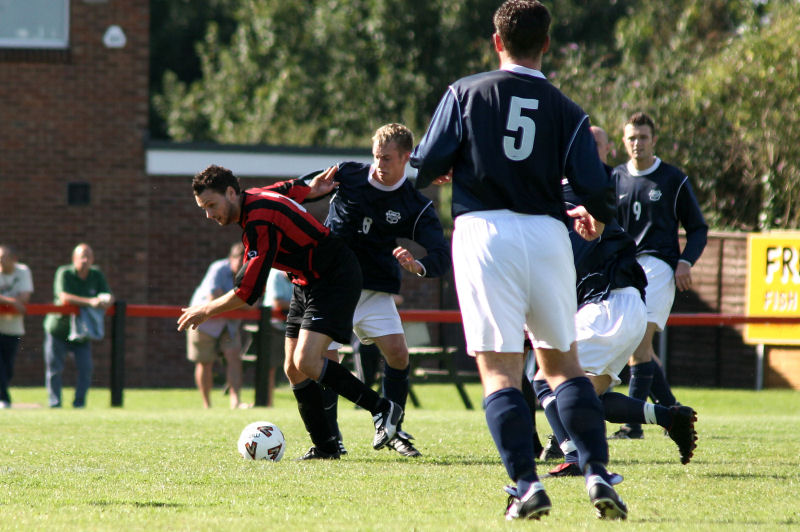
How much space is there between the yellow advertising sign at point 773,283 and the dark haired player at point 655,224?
332 inches

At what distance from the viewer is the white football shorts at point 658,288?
8.38 metres

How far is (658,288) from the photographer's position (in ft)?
27.6

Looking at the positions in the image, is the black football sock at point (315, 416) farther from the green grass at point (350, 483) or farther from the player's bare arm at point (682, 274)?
the player's bare arm at point (682, 274)

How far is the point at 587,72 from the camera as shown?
2520 cm

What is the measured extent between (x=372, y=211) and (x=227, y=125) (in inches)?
1078

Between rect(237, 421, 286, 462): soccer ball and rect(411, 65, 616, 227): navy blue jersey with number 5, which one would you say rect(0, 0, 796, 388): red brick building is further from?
rect(411, 65, 616, 227): navy blue jersey with number 5

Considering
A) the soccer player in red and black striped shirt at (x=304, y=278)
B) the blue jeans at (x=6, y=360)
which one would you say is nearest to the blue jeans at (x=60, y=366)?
the blue jeans at (x=6, y=360)

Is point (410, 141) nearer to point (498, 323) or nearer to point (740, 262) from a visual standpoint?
point (498, 323)

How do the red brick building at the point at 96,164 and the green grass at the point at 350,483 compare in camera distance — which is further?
the red brick building at the point at 96,164

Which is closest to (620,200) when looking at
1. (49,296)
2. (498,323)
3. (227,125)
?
(498,323)

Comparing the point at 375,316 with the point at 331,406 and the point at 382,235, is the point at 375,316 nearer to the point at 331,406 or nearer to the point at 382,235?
the point at 382,235

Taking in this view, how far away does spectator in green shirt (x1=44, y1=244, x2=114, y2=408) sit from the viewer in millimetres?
13945

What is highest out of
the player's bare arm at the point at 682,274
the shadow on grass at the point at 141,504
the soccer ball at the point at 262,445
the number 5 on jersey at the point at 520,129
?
the number 5 on jersey at the point at 520,129

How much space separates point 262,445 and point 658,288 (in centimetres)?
318
